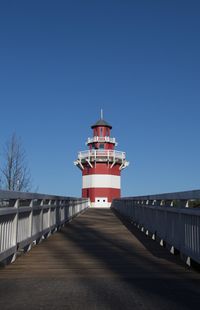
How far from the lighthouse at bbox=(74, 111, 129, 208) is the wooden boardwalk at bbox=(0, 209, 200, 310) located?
4338cm

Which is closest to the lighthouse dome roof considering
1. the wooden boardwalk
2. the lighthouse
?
the lighthouse

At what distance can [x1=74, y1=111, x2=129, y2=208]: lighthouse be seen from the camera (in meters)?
53.6

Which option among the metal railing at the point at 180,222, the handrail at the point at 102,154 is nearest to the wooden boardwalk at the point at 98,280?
the metal railing at the point at 180,222

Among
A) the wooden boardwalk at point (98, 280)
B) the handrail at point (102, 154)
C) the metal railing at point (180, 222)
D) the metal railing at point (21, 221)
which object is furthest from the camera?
the handrail at point (102, 154)

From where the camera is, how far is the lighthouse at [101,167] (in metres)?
53.6

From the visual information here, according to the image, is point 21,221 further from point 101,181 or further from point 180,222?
point 101,181

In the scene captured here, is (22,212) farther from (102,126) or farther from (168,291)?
(102,126)

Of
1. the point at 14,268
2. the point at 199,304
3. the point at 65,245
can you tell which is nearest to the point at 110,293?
the point at 199,304

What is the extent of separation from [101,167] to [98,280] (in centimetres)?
4797

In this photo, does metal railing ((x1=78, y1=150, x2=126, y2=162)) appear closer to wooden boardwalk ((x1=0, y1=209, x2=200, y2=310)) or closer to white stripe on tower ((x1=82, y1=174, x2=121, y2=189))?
white stripe on tower ((x1=82, y1=174, x2=121, y2=189))

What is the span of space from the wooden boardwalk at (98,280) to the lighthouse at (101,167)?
43376 mm

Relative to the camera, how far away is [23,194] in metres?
8.38

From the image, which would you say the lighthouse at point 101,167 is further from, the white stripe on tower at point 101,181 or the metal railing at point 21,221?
the metal railing at point 21,221

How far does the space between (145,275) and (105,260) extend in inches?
71.2
